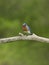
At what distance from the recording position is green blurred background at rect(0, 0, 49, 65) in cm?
632

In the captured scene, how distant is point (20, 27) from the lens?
6305mm

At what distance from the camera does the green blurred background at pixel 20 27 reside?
20.7ft

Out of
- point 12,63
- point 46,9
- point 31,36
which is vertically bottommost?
point 31,36

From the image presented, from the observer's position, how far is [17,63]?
649 cm

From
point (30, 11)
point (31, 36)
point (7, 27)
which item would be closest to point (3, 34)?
point (7, 27)

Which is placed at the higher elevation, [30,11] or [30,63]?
[30,11]

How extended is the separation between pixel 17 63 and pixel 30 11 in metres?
0.70

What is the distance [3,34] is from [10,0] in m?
0.47

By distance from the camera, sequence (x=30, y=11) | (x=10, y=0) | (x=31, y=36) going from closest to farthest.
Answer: (x=31, y=36) < (x=10, y=0) < (x=30, y=11)

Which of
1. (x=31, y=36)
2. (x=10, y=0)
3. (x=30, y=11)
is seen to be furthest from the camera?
(x=30, y=11)

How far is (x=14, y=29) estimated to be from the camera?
6367mm

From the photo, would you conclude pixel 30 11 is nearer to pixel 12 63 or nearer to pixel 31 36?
pixel 12 63

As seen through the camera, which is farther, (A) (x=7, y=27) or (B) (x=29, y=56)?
(B) (x=29, y=56)

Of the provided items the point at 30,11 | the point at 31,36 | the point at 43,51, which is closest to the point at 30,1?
the point at 30,11
